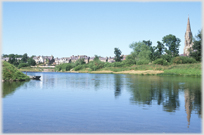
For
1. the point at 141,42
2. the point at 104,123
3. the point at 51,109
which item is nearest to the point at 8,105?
the point at 51,109

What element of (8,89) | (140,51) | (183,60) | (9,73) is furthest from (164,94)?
(140,51)

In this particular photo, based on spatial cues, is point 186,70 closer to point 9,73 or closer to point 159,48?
point 159,48

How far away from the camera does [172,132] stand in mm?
12305

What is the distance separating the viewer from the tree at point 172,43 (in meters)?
118

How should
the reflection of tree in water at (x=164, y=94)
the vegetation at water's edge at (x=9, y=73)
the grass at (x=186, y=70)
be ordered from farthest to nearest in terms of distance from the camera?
the grass at (x=186, y=70), the vegetation at water's edge at (x=9, y=73), the reflection of tree in water at (x=164, y=94)

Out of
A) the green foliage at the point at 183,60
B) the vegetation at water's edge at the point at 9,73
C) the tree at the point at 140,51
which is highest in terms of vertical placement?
the tree at the point at 140,51

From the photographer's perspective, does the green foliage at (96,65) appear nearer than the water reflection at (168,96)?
No

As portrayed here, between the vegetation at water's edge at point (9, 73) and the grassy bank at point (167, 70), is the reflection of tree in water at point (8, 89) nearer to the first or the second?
the vegetation at water's edge at point (9, 73)

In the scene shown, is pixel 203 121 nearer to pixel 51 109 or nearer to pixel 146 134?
pixel 146 134

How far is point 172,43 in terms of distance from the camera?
119 metres

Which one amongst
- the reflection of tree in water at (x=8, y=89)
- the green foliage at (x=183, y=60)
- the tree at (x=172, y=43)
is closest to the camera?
the reflection of tree in water at (x=8, y=89)

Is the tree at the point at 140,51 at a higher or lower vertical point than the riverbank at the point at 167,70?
higher

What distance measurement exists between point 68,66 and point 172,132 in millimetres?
135949

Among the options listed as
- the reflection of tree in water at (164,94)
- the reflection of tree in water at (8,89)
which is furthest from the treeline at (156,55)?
the reflection of tree in water at (8,89)
